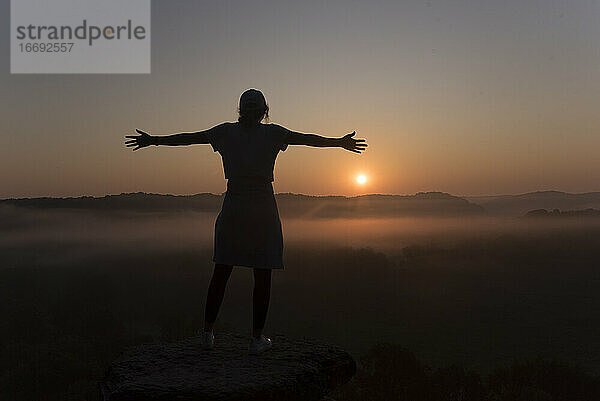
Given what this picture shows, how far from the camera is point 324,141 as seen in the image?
616cm

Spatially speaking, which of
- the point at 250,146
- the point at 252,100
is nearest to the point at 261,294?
the point at 250,146

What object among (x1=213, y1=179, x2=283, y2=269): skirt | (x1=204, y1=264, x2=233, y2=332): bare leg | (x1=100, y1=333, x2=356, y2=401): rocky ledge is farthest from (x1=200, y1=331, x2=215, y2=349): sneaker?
(x1=213, y1=179, x2=283, y2=269): skirt

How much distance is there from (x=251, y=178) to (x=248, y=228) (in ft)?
1.78

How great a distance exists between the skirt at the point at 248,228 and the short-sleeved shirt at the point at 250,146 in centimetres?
13

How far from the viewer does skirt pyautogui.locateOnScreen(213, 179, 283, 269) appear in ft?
20.1

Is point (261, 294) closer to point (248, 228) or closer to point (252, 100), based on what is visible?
point (248, 228)

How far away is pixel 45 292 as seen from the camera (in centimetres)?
13988

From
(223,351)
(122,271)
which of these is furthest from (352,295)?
(223,351)

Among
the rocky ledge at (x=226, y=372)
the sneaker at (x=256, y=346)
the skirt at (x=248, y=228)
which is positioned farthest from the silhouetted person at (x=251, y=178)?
the rocky ledge at (x=226, y=372)

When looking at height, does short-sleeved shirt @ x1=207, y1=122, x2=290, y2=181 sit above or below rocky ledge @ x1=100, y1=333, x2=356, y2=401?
above

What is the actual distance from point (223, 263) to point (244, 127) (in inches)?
59.3

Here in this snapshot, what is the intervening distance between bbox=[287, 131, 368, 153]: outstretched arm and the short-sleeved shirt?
9 cm

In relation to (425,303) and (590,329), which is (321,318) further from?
(590,329)

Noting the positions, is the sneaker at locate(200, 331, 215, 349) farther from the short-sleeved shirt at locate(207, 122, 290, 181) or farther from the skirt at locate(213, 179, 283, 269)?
the short-sleeved shirt at locate(207, 122, 290, 181)
